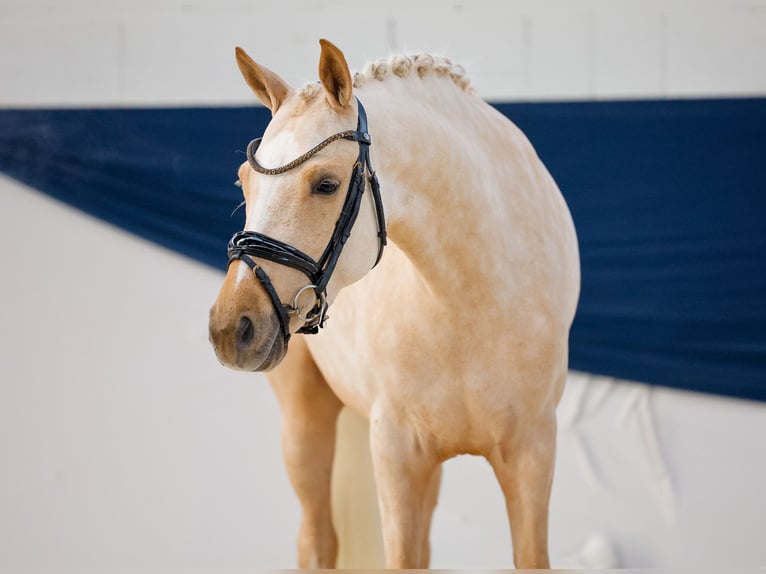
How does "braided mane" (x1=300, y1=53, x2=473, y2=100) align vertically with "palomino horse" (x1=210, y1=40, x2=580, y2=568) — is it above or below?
above

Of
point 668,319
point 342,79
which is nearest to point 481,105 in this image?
point 342,79

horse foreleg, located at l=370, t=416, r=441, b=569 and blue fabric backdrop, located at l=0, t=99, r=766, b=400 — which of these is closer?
horse foreleg, located at l=370, t=416, r=441, b=569

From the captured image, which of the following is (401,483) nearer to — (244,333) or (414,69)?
(244,333)

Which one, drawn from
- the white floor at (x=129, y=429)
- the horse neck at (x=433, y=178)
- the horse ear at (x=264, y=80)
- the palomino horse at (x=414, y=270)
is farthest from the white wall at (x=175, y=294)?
the horse ear at (x=264, y=80)

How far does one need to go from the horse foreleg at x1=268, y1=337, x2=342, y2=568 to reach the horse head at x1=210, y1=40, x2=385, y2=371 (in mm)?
1145

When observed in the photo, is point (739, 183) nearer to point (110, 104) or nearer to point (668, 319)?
point (668, 319)

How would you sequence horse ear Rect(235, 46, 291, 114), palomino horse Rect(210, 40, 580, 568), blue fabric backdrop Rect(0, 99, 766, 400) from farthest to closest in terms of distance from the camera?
blue fabric backdrop Rect(0, 99, 766, 400) → horse ear Rect(235, 46, 291, 114) → palomino horse Rect(210, 40, 580, 568)

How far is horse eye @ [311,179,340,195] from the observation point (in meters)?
1.82

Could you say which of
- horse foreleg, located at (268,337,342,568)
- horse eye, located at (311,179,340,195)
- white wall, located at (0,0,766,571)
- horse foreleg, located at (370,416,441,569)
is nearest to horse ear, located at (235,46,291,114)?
horse eye, located at (311,179,340,195)

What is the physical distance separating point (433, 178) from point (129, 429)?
294 centimetres

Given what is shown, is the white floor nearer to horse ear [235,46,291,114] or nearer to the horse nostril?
horse ear [235,46,291,114]

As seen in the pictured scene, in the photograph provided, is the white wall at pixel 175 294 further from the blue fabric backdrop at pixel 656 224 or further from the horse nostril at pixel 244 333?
the horse nostril at pixel 244 333

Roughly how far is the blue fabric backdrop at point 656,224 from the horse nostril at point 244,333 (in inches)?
109

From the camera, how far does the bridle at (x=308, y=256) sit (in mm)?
1740
